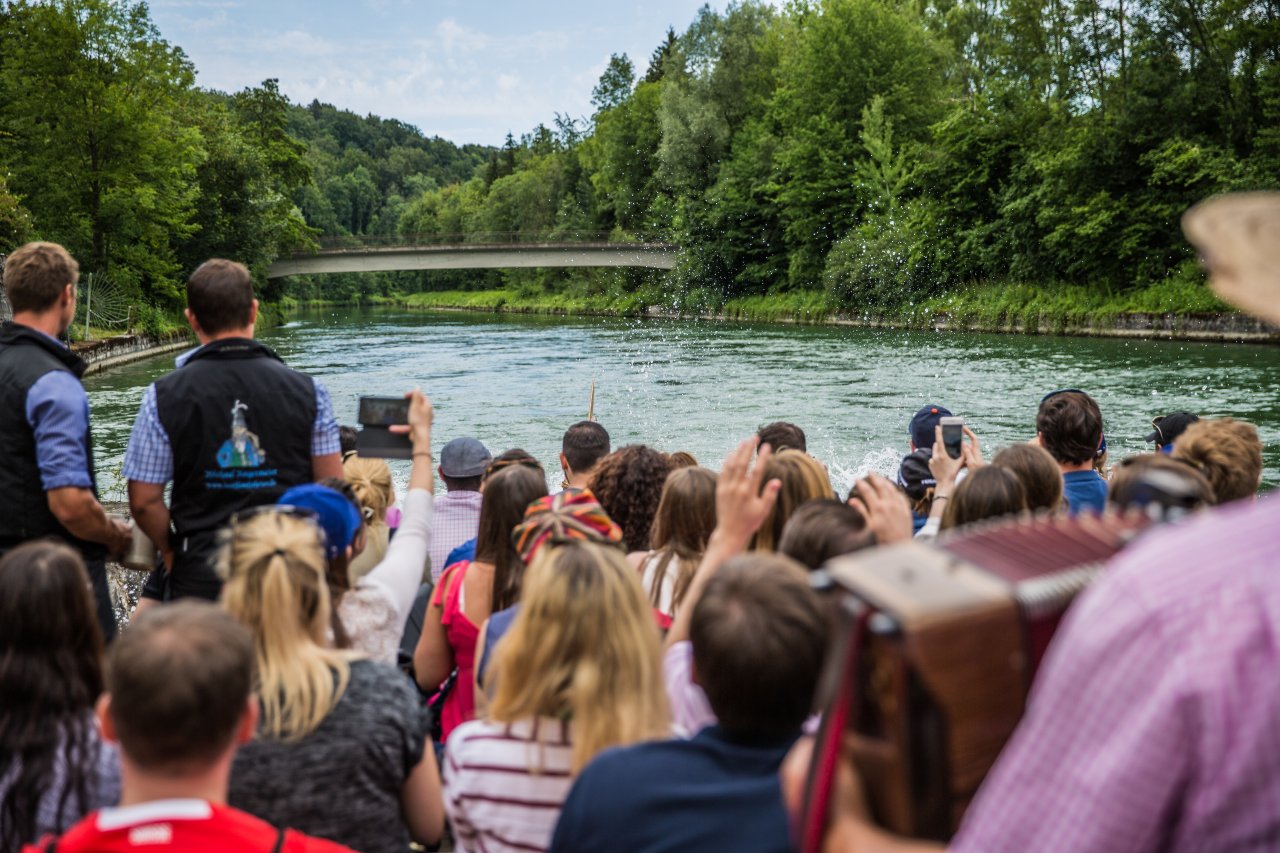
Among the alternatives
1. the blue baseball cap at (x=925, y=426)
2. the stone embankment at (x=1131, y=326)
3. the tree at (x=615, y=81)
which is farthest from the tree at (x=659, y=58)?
the blue baseball cap at (x=925, y=426)

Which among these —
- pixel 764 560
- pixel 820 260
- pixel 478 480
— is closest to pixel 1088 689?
pixel 764 560

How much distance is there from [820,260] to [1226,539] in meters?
46.7

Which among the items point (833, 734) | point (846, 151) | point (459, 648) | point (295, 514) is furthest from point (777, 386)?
point (846, 151)

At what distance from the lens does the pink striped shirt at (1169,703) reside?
2.66 feet

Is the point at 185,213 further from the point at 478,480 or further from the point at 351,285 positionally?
the point at 351,285

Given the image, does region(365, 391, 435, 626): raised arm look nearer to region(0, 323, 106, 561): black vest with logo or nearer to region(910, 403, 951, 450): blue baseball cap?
region(0, 323, 106, 561): black vest with logo

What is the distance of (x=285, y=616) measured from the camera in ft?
7.34

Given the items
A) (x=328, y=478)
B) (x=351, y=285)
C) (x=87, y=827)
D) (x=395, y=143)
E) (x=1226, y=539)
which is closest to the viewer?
(x=1226, y=539)

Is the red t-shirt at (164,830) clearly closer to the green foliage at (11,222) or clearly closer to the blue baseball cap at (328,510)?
the blue baseball cap at (328,510)

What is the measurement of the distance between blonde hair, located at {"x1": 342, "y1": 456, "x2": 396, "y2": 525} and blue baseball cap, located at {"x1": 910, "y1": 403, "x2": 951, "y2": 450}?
8.97ft

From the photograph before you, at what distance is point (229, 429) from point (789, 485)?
1.81 m

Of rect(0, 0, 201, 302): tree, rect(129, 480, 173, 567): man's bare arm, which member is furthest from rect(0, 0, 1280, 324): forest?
rect(129, 480, 173, 567): man's bare arm

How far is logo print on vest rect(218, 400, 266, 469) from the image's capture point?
3.46m

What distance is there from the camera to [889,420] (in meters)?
14.4
